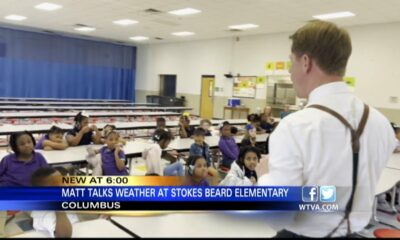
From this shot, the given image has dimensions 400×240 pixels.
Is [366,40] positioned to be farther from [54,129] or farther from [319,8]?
[54,129]

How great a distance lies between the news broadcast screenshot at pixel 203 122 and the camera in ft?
2.94

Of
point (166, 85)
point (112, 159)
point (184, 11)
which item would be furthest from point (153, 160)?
point (166, 85)

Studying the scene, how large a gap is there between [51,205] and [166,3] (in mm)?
7019

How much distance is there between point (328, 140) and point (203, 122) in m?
5.43

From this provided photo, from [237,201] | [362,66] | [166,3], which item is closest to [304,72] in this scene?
[237,201]

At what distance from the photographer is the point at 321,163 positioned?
2.80ft

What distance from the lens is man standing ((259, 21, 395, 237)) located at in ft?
2.76

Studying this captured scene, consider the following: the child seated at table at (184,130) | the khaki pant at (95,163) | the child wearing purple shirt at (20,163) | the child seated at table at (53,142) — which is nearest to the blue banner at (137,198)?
the child wearing purple shirt at (20,163)

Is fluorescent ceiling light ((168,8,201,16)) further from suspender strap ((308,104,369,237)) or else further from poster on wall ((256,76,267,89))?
suspender strap ((308,104,369,237))

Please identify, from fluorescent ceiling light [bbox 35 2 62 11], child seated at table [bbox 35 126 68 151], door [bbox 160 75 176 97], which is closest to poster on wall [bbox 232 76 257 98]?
door [bbox 160 75 176 97]

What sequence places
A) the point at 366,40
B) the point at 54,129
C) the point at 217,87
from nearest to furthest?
1. the point at 54,129
2. the point at 366,40
3. the point at 217,87

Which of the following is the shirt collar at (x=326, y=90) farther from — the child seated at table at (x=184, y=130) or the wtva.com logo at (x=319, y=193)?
the child seated at table at (x=184, y=130)

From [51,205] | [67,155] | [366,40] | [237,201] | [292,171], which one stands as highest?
[366,40]

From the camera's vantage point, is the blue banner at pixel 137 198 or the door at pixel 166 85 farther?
the door at pixel 166 85
